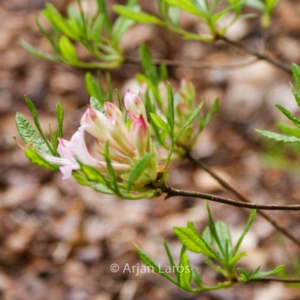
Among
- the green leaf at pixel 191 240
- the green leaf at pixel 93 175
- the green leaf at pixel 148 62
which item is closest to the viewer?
the green leaf at pixel 93 175

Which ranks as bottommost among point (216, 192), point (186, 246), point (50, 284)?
point (50, 284)

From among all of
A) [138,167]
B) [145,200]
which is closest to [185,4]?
[138,167]

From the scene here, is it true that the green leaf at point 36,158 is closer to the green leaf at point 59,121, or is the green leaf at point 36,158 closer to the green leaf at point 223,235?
the green leaf at point 59,121

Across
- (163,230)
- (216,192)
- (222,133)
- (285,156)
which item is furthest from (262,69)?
(163,230)

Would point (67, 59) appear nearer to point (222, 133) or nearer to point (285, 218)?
point (285, 218)

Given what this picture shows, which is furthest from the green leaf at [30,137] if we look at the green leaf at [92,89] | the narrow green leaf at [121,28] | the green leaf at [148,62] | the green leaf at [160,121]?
the narrow green leaf at [121,28]

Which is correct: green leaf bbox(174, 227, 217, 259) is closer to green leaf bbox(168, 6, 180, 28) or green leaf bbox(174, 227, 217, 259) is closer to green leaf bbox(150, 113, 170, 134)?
green leaf bbox(150, 113, 170, 134)
